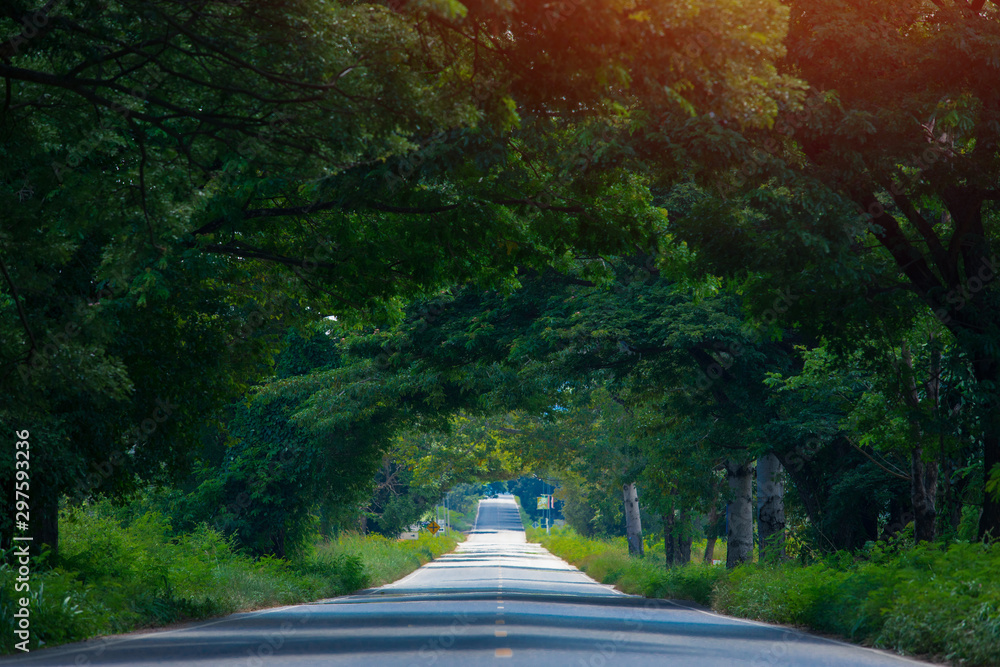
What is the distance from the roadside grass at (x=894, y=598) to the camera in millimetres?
12656

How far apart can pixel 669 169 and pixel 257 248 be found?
778 centimetres

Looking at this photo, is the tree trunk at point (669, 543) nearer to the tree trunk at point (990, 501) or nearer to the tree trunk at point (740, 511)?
the tree trunk at point (740, 511)

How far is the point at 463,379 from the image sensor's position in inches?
1243

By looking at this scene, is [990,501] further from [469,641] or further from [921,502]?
[469,641]

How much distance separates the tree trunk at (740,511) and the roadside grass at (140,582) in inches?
490

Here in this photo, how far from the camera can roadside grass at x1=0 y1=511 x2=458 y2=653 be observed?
48.4 feet

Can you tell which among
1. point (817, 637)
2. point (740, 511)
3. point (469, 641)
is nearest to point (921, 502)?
point (817, 637)

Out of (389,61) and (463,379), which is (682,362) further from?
(389,61)

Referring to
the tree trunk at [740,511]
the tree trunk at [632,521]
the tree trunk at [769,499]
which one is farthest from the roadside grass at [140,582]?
the tree trunk at [632,521]

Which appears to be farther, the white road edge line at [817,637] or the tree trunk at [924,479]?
the tree trunk at [924,479]

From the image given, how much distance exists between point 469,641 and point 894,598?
252 inches

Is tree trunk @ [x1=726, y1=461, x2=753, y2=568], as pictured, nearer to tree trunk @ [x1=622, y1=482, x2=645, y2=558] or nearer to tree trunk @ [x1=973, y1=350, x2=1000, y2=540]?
tree trunk @ [x1=973, y1=350, x2=1000, y2=540]

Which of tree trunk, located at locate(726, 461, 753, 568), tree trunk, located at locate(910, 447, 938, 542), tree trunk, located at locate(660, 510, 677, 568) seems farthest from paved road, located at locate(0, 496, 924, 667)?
tree trunk, located at locate(660, 510, 677, 568)

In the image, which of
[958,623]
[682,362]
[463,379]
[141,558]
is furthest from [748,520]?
[958,623]
